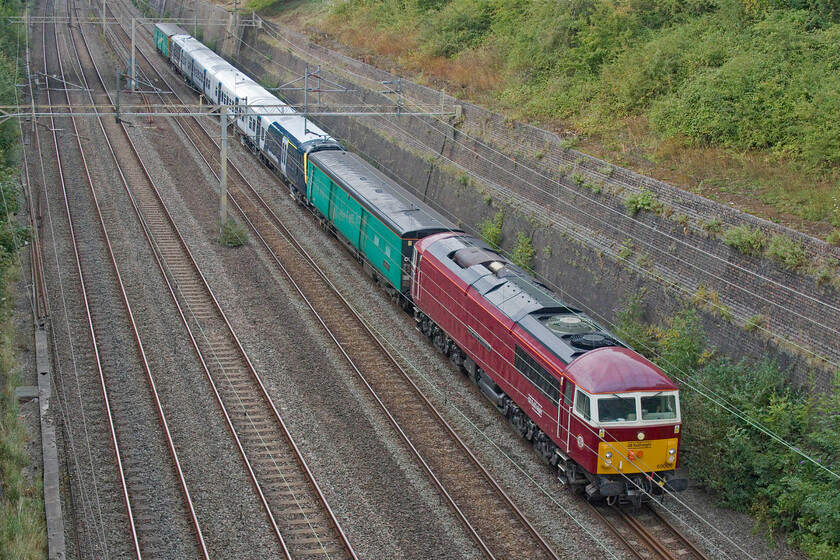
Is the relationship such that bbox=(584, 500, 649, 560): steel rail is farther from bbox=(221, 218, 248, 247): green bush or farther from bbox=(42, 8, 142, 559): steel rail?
bbox=(221, 218, 248, 247): green bush

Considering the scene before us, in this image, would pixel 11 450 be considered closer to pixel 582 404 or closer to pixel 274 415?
pixel 274 415

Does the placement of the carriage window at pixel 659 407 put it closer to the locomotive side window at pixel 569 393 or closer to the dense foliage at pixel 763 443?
the locomotive side window at pixel 569 393

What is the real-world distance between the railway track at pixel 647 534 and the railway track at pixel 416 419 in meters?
1.39

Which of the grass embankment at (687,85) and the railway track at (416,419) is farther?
the grass embankment at (687,85)

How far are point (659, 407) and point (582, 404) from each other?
1.35 m

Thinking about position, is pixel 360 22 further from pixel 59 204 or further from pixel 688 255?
pixel 688 255

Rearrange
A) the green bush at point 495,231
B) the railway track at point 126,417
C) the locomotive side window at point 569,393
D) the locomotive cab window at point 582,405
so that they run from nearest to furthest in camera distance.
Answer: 1. the railway track at point 126,417
2. the locomotive cab window at point 582,405
3. the locomotive side window at point 569,393
4. the green bush at point 495,231

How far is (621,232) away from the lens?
21359 millimetres

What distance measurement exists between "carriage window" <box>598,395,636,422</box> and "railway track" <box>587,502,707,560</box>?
1.84 metres

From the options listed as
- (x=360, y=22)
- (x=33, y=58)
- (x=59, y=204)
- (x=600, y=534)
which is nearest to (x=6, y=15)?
(x=33, y=58)

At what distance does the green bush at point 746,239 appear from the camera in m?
17.2

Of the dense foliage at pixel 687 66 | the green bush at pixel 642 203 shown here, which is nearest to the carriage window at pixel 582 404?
the green bush at pixel 642 203

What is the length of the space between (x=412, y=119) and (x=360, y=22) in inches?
648

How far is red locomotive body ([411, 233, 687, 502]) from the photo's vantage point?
14.1 metres
